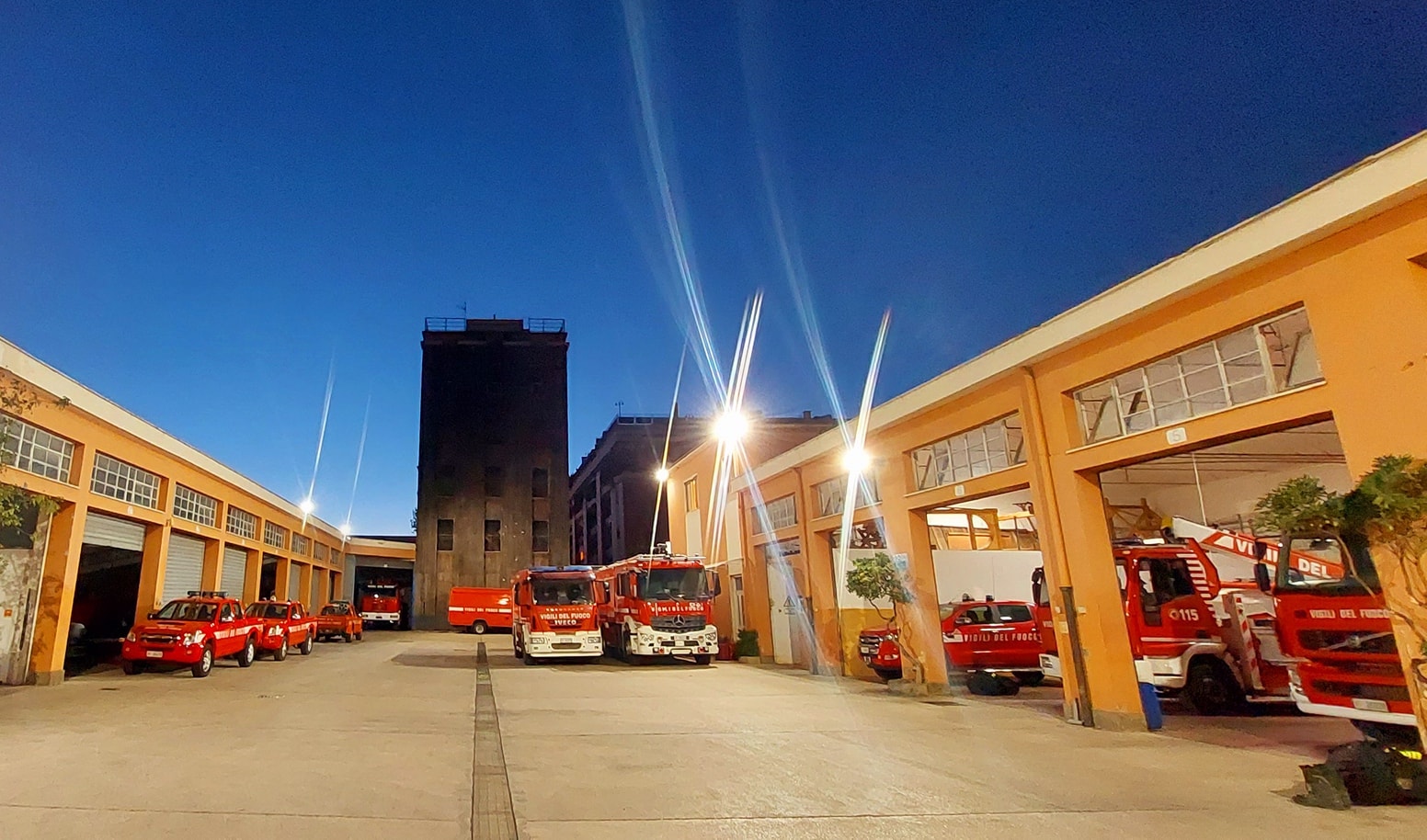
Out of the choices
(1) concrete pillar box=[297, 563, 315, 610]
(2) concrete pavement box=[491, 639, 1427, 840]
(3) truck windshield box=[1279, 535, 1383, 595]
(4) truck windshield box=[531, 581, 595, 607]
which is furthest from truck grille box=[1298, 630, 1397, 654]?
(1) concrete pillar box=[297, 563, 315, 610]

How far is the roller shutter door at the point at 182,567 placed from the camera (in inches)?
822

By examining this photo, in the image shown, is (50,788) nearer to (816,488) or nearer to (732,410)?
(816,488)

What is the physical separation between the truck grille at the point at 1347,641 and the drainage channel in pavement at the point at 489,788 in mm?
8466

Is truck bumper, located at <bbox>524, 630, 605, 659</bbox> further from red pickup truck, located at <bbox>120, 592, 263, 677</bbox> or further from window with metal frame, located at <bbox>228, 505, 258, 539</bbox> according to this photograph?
window with metal frame, located at <bbox>228, 505, 258, 539</bbox>

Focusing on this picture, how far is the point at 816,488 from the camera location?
19.3 meters

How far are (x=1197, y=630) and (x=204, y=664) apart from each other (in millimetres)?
19977

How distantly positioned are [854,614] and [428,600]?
35895 millimetres

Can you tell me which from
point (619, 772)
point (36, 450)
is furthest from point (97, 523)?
point (619, 772)

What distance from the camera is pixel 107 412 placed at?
54.2ft

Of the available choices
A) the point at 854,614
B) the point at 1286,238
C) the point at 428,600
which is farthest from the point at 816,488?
the point at 428,600

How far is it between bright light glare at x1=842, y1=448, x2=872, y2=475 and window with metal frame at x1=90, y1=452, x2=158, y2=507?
16395 mm

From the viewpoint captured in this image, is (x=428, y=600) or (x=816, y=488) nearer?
(x=816, y=488)

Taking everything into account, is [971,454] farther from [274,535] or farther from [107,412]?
[274,535]

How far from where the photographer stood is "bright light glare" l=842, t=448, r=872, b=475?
54.7ft
